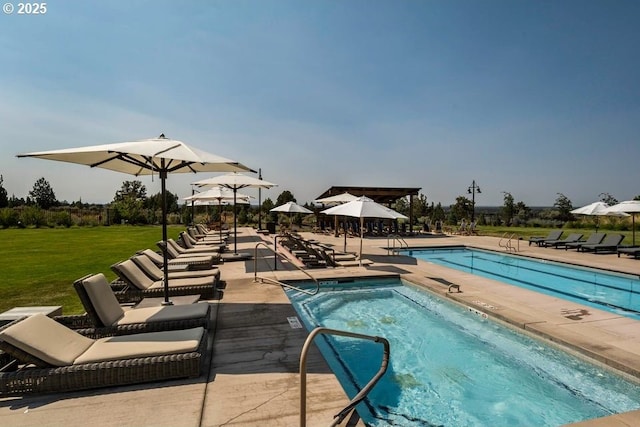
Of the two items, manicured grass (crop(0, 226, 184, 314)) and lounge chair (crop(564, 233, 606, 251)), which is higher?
lounge chair (crop(564, 233, 606, 251))

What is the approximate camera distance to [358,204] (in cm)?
1049

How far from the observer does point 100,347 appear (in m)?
3.33

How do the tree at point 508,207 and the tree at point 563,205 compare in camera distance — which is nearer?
the tree at point 508,207

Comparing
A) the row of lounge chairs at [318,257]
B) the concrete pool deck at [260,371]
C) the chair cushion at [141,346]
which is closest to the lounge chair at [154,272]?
the concrete pool deck at [260,371]

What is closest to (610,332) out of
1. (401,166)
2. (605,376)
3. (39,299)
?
(605,376)

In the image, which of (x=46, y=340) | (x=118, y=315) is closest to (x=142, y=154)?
(x=118, y=315)

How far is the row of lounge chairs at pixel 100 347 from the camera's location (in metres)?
2.91

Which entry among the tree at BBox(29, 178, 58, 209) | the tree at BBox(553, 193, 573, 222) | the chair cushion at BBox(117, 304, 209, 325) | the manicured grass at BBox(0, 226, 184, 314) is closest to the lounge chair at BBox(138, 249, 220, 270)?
the manicured grass at BBox(0, 226, 184, 314)

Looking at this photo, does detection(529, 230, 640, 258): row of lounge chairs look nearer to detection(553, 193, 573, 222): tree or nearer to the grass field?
the grass field

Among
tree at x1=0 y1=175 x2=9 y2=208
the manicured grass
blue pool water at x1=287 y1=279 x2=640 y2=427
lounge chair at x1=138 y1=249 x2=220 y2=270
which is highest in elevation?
tree at x1=0 y1=175 x2=9 y2=208

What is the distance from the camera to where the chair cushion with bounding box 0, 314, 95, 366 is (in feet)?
9.43

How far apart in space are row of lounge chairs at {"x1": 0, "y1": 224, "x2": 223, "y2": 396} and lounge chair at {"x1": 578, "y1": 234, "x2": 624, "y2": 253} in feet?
52.3

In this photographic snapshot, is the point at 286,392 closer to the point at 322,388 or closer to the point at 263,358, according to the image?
the point at 322,388

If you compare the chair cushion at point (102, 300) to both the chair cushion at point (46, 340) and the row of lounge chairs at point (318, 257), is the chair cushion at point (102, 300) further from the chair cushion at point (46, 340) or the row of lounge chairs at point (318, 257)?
the row of lounge chairs at point (318, 257)
